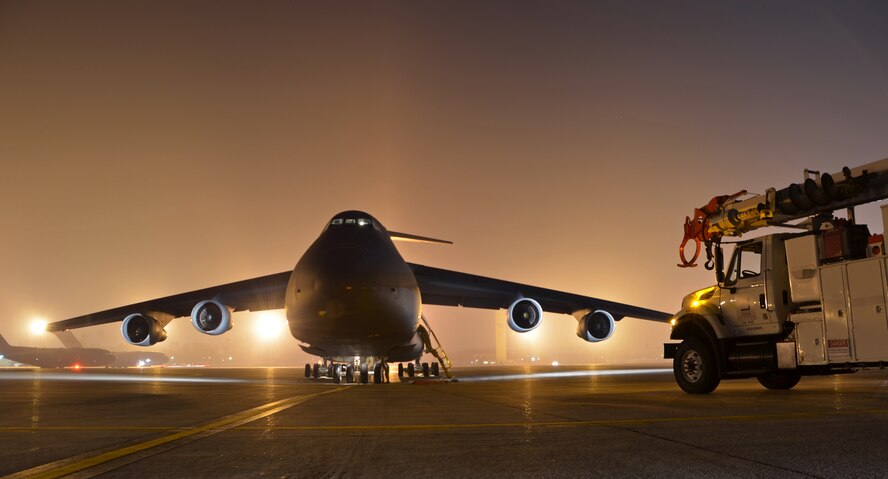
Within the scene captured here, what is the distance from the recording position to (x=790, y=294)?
35.2 feet

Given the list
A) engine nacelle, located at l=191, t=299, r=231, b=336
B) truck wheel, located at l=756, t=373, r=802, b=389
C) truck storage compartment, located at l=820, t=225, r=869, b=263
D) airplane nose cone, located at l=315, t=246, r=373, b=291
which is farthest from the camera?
engine nacelle, located at l=191, t=299, r=231, b=336

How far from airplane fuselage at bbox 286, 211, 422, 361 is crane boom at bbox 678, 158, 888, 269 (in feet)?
25.5

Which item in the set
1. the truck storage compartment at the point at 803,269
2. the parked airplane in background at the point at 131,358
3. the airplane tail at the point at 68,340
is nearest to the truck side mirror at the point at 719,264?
the truck storage compartment at the point at 803,269

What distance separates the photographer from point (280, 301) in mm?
25609

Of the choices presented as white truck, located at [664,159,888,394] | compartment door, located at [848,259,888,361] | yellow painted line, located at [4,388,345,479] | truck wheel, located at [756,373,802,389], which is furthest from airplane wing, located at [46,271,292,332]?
compartment door, located at [848,259,888,361]

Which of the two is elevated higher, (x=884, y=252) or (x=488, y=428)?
(x=884, y=252)

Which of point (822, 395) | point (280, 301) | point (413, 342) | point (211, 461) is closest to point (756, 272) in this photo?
point (822, 395)

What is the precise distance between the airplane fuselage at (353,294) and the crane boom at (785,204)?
777 cm

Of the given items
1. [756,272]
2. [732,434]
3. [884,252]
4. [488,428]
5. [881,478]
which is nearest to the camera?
[881,478]

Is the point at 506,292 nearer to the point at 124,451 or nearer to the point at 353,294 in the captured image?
the point at 353,294

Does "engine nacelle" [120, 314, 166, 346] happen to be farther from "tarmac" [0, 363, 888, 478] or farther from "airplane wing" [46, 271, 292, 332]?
"tarmac" [0, 363, 888, 478]

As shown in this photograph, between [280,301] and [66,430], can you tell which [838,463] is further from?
[280,301]

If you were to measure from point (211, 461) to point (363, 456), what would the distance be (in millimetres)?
1014

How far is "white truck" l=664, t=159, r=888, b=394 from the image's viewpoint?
9406 mm
